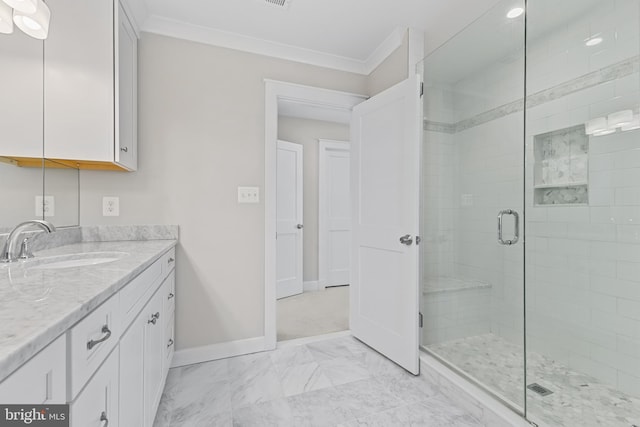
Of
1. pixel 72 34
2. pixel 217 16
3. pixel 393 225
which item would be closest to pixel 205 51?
pixel 217 16

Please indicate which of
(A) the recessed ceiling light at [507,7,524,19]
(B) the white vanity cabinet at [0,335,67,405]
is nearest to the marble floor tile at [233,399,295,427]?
(B) the white vanity cabinet at [0,335,67,405]

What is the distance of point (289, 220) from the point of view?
381 centimetres

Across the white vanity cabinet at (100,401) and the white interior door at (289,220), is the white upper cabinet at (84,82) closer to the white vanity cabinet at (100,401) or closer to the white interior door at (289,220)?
the white vanity cabinet at (100,401)

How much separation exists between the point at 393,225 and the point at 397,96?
92cm

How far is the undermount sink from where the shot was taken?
1255 mm

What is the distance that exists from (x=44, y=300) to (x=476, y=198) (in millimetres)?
2143

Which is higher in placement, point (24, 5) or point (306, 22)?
point (306, 22)

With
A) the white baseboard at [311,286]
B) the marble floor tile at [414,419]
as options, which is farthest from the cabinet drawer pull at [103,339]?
the white baseboard at [311,286]

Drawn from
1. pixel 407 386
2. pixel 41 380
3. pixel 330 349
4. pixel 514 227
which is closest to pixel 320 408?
pixel 407 386

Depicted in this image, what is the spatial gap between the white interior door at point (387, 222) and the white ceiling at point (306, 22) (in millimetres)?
479

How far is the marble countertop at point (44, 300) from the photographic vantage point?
0.47 m

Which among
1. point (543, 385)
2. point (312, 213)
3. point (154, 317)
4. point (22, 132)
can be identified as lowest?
point (543, 385)

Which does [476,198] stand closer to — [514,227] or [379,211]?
[514,227]

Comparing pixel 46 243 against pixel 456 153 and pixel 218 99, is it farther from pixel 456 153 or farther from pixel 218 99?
pixel 456 153
